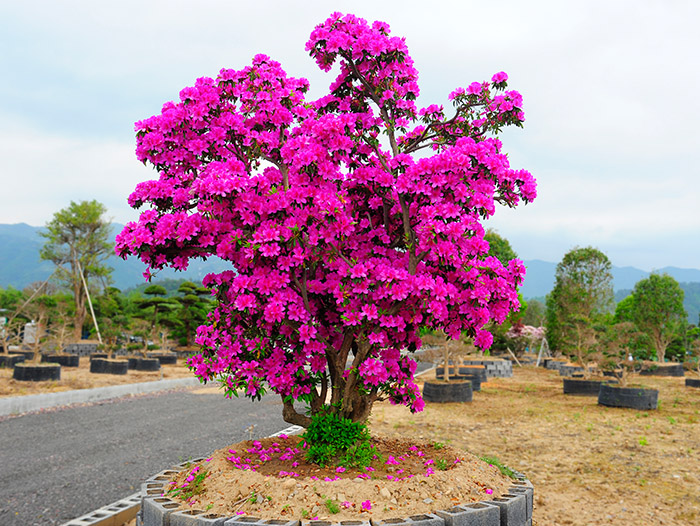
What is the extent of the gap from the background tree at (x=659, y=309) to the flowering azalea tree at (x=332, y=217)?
2797 centimetres

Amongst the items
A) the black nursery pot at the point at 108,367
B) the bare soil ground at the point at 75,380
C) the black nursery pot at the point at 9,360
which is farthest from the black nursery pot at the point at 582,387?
the black nursery pot at the point at 9,360

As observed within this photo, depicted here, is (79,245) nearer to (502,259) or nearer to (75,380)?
(75,380)

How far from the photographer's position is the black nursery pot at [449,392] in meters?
13.7

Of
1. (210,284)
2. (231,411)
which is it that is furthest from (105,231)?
(210,284)

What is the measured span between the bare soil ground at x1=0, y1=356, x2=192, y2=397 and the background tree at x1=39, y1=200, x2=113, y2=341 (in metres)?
15.6

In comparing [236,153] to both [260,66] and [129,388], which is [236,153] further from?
[129,388]

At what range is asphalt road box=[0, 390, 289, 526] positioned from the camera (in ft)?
19.0

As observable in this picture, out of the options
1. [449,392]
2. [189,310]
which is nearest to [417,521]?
[449,392]

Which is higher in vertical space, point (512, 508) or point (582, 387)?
point (512, 508)

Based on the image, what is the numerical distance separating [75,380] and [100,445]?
29.1 ft

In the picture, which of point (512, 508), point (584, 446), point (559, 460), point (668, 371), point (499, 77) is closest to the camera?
point (512, 508)

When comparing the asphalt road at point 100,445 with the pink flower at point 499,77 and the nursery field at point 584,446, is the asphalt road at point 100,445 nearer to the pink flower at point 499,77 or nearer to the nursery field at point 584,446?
the nursery field at point 584,446

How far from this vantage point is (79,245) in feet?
122

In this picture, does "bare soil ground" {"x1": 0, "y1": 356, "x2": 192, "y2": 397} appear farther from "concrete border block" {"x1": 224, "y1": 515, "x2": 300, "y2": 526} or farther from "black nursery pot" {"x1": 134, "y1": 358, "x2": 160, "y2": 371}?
"concrete border block" {"x1": 224, "y1": 515, "x2": 300, "y2": 526}
